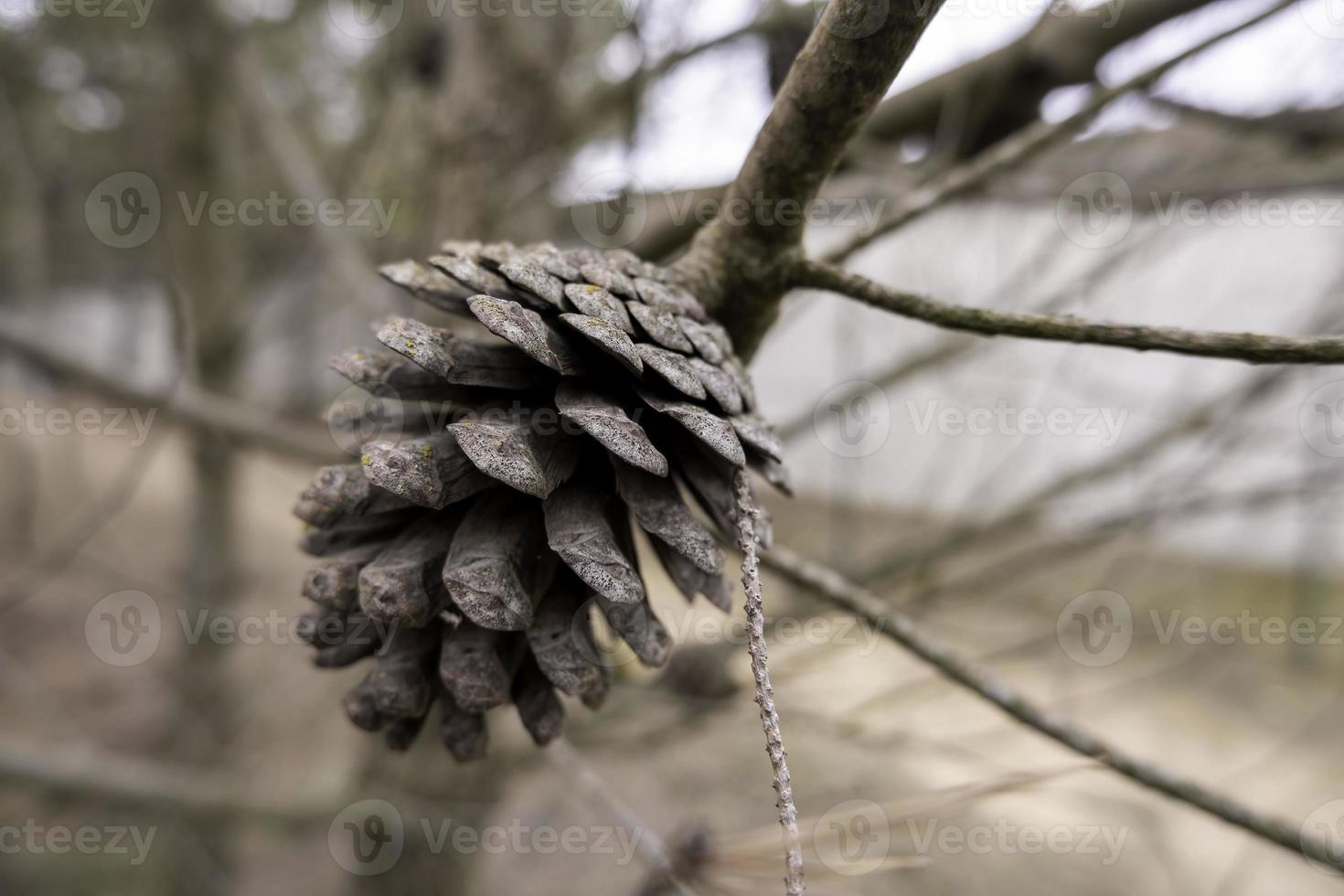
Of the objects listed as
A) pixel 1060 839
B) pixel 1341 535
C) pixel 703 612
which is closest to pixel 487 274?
pixel 703 612

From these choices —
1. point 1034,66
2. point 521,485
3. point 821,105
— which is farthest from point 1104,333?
point 1034,66

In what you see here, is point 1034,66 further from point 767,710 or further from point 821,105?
point 767,710

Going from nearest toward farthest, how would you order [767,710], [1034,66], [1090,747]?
1. [767,710]
2. [1090,747]
3. [1034,66]

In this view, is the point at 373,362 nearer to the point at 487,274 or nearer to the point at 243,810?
the point at 487,274

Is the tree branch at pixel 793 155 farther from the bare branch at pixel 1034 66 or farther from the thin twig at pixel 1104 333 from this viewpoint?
the bare branch at pixel 1034 66

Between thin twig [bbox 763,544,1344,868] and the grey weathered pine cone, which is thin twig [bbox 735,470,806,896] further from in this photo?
thin twig [bbox 763,544,1344,868]
